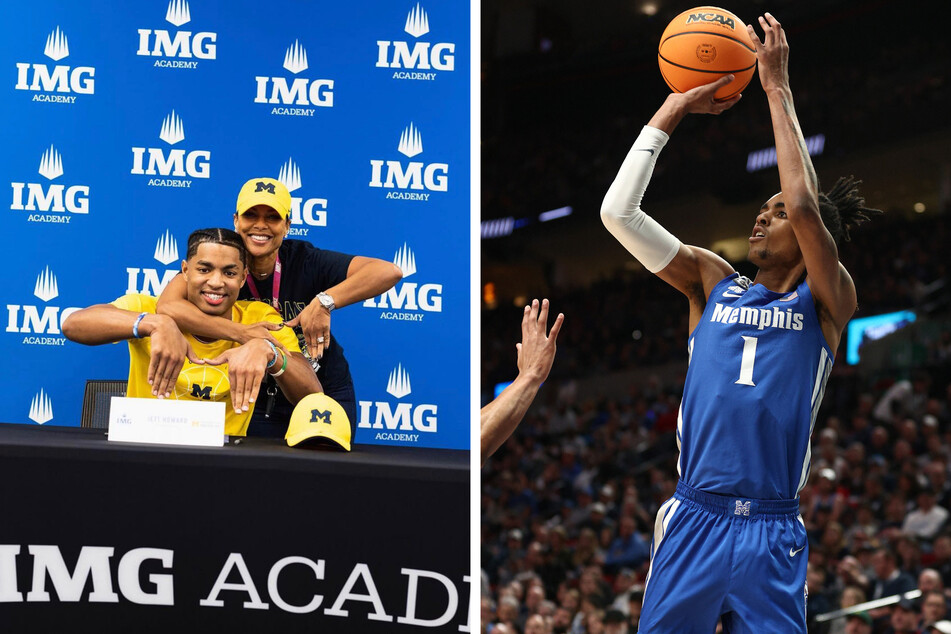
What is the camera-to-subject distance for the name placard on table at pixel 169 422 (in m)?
3.74

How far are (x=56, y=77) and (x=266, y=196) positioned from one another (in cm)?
107

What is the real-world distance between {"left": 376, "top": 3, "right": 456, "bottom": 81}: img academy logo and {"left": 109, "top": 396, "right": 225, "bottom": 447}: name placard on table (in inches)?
67.7

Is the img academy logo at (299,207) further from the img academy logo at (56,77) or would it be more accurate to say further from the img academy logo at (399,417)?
the img academy logo at (56,77)

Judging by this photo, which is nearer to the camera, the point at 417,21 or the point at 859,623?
the point at 417,21

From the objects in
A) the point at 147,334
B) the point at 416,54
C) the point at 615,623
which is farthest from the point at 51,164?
the point at 615,623

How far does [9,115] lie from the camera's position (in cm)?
A: 423

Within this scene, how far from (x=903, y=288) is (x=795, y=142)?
520 inches

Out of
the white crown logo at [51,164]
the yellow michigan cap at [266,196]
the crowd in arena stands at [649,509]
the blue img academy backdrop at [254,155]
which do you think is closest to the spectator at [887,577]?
the crowd in arena stands at [649,509]

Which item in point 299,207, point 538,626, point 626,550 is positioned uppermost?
point 299,207

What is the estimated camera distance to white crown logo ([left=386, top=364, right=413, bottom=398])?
14.7 feet

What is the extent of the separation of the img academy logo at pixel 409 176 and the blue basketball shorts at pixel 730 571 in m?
2.00

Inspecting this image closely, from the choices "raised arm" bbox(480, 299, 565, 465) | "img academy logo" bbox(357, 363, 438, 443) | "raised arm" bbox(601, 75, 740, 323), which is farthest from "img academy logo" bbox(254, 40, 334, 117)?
"raised arm" bbox(601, 75, 740, 323)

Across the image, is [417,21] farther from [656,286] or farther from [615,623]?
[656,286]

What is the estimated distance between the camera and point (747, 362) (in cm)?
312
